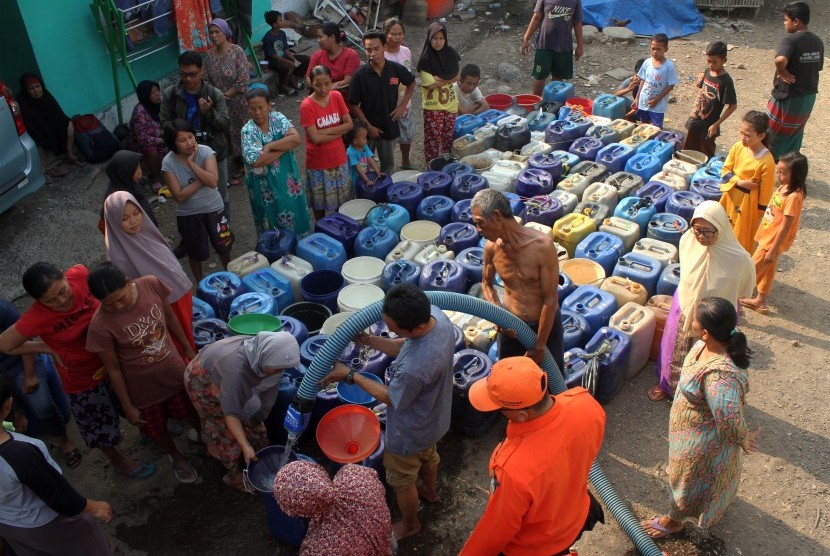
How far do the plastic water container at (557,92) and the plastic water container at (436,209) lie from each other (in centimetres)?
317

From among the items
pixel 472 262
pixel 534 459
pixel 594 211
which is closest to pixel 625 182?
pixel 594 211

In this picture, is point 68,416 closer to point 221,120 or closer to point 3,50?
point 221,120

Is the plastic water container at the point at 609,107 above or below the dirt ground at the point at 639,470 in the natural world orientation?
above

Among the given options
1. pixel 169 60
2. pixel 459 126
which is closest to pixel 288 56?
pixel 169 60

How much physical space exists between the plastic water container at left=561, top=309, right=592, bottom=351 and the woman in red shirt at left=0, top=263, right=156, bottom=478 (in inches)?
125

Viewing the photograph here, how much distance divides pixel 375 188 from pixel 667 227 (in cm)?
288

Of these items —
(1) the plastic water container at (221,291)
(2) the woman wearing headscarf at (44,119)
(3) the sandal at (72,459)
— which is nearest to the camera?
(3) the sandal at (72,459)

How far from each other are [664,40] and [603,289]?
12.2 ft

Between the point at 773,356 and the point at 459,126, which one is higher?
the point at 459,126

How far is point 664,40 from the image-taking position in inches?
285

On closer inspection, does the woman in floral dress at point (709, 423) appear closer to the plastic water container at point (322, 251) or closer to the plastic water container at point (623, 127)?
the plastic water container at point (322, 251)

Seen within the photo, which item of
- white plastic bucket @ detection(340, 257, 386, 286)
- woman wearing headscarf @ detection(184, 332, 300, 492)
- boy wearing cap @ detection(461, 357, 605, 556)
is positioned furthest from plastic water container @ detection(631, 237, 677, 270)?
woman wearing headscarf @ detection(184, 332, 300, 492)

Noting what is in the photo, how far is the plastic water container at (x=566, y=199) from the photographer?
20.4 feet

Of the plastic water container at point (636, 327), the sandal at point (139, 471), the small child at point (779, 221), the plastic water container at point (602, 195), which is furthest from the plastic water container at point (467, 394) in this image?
the small child at point (779, 221)
